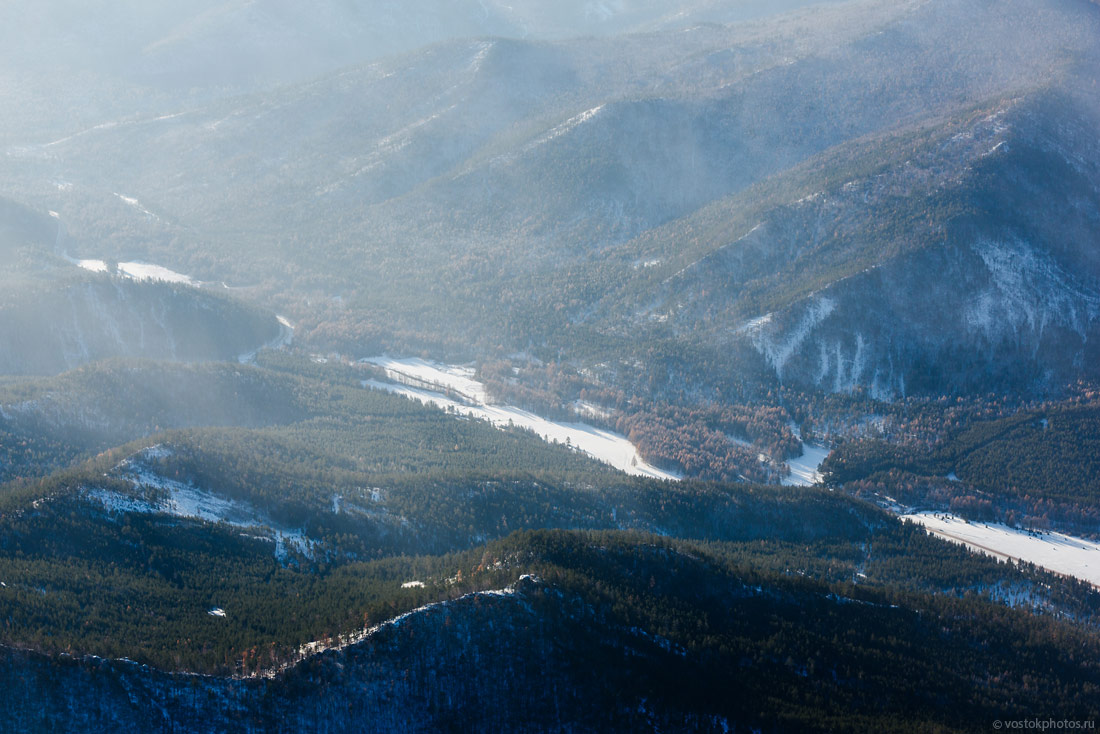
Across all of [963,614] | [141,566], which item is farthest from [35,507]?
[963,614]

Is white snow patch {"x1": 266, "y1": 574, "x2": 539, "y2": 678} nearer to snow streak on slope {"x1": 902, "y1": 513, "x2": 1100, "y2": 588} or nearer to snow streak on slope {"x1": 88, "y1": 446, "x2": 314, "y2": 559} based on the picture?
snow streak on slope {"x1": 88, "y1": 446, "x2": 314, "y2": 559}

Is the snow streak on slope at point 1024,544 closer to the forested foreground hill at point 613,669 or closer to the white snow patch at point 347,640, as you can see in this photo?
the forested foreground hill at point 613,669

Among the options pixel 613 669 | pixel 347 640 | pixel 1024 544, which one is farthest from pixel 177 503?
pixel 1024 544

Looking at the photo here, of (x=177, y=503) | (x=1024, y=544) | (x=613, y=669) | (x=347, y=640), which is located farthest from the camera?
(x=1024, y=544)

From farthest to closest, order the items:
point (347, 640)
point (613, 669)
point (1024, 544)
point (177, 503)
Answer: point (1024, 544), point (177, 503), point (613, 669), point (347, 640)

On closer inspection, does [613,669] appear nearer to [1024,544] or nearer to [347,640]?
[347,640]

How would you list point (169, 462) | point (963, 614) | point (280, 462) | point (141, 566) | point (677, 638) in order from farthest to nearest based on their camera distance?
point (280, 462)
point (169, 462)
point (963, 614)
point (141, 566)
point (677, 638)

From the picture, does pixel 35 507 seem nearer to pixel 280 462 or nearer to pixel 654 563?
pixel 280 462
